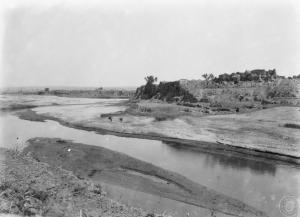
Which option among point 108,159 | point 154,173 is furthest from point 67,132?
point 154,173

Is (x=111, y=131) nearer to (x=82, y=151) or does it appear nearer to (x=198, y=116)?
(x=82, y=151)

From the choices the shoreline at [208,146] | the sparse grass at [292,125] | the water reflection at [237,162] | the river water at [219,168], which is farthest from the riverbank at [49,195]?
the sparse grass at [292,125]

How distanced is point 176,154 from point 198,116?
23.2 metres

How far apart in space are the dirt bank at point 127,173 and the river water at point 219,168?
116cm

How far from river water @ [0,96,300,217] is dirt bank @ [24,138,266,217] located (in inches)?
45.7

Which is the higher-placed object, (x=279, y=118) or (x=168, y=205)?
(x=279, y=118)

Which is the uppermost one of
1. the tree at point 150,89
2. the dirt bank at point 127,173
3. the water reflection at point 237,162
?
the tree at point 150,89

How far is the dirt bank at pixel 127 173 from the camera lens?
1720 centimetres

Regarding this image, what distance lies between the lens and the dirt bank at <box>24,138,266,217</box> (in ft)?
56.4

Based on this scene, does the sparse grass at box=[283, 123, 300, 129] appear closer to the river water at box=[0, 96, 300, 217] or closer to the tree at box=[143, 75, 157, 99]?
the river water at box=[0, 96, 300, 217]

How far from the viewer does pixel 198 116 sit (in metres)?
50.7

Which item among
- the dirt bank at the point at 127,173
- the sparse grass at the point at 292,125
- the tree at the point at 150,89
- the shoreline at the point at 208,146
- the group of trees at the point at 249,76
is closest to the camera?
the dirt bank at the point at 127,173

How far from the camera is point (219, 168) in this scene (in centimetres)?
2380

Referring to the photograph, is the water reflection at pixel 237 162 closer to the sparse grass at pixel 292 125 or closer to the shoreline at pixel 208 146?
the shoreline at pixel 208 146
